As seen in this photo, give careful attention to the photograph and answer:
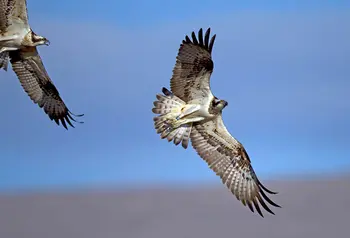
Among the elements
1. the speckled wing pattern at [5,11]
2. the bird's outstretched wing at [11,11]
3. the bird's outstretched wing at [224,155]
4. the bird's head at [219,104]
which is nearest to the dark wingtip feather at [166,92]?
the bird's head at [219,104]

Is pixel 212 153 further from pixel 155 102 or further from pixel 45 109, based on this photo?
pixel 45 109

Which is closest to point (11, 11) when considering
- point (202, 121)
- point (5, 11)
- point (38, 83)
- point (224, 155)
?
point (5, 11)

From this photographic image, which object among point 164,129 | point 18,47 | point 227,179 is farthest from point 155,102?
point 18,47

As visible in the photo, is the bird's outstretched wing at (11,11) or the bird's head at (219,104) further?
the bird's outstretched wing at (11,11)

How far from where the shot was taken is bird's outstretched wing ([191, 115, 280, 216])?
1098 centimetres

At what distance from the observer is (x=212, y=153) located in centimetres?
1108

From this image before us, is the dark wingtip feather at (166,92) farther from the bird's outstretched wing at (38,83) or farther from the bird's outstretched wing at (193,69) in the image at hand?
the bird's outstretched wing at (38,83)

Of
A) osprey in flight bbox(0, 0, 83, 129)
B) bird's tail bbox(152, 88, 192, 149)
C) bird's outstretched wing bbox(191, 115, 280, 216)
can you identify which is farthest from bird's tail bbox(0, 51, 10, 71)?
bird's outstretched wing bbox(191, 115, 280, 216)

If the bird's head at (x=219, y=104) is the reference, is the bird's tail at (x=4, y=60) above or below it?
above

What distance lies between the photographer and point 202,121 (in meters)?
10.9

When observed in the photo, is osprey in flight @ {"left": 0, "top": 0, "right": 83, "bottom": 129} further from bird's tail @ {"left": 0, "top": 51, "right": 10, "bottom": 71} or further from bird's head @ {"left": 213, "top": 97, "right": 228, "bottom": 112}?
bird's head @ {"left": 213, "top": 97, "right": 228, "bottom": 112}

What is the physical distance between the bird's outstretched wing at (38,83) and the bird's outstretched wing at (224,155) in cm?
214

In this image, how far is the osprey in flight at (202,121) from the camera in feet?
34.4

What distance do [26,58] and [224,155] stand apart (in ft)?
8.66
